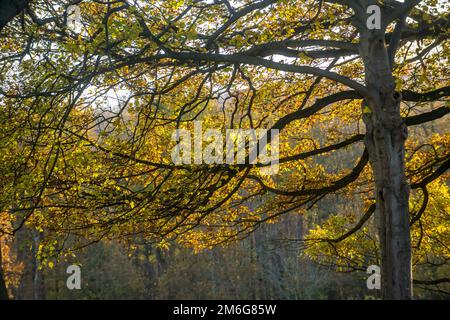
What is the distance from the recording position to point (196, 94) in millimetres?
8289

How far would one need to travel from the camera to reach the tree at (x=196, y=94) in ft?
21.2

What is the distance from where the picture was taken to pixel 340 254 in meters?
11.9

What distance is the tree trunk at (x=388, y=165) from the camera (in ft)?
22.0

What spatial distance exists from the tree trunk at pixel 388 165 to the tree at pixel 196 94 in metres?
0.01

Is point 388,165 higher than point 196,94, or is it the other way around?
point 196,94

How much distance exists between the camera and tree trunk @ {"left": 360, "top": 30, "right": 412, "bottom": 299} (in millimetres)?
6707

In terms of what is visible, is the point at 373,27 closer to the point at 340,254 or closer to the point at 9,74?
the point at 9,74

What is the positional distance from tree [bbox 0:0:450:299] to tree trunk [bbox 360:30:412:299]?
1 centimetres

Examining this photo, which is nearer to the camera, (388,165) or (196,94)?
(388,165)

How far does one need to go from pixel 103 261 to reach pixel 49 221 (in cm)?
2556

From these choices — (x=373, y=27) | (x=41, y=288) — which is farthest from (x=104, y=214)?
(x=41, y=288)

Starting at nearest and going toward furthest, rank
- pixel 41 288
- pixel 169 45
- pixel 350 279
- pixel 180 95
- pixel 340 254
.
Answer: pixel 169 45, pixel 180 95, pixel 340 254, pixel 41 288, pixel 350 279

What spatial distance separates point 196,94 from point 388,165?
3160 mm

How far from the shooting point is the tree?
21.2ft
